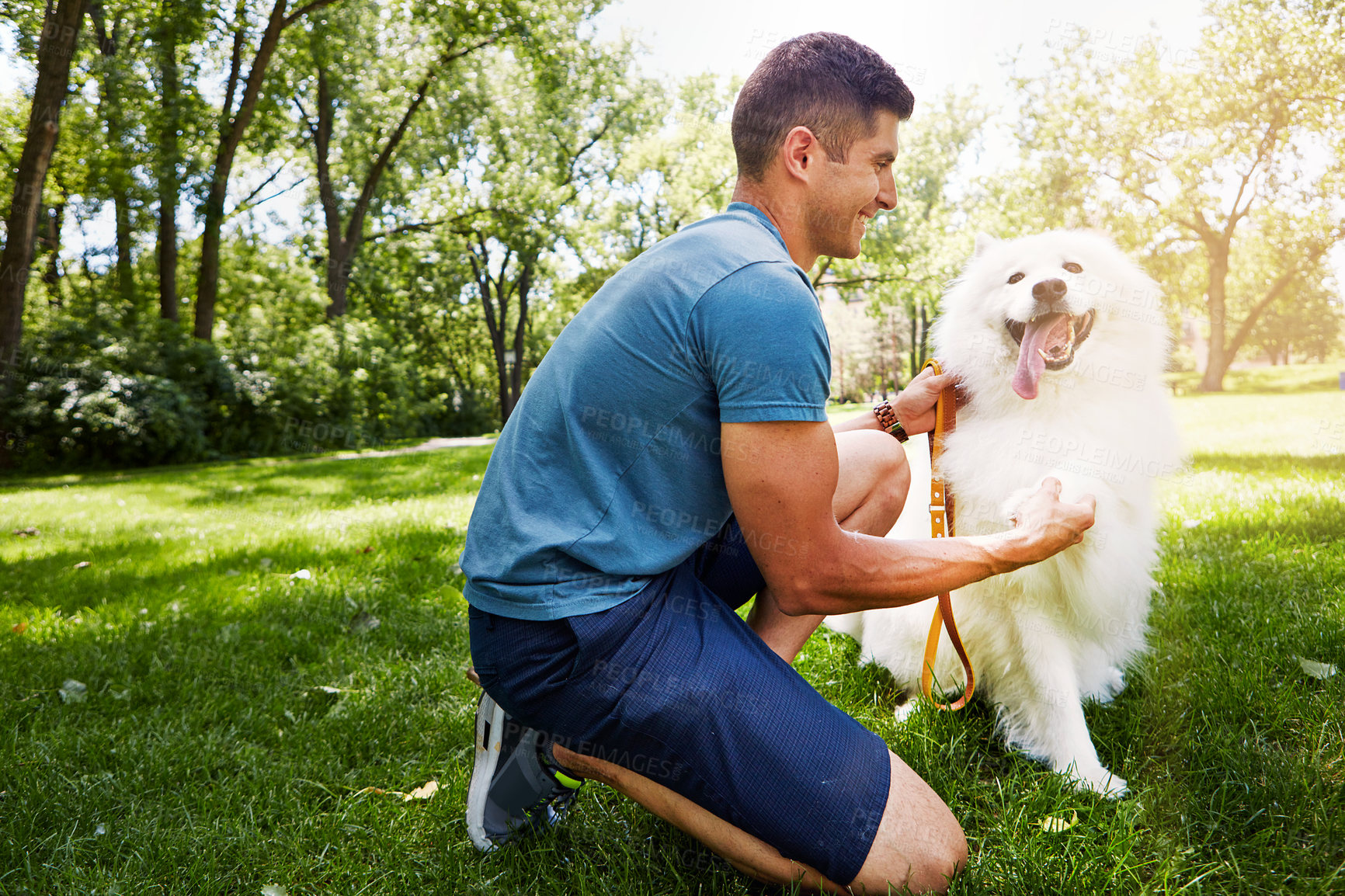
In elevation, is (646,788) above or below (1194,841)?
above

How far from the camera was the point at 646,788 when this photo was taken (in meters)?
1.68

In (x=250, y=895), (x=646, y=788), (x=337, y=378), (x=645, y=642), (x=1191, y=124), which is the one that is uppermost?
(x=1191, y=124)

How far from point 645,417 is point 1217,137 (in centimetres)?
1358

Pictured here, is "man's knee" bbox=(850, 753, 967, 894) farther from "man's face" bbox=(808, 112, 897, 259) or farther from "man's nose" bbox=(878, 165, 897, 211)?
"man's nose" bbox=(878, 165, 897, 211)

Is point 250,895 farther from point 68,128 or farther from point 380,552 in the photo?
point 68,128

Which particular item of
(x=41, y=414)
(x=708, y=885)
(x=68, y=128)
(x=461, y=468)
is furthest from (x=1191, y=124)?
(x=68, y=128)

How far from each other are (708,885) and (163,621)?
10.4 ft

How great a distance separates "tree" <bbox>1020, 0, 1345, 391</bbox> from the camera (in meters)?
7.64

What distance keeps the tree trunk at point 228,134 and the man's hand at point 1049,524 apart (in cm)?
1478

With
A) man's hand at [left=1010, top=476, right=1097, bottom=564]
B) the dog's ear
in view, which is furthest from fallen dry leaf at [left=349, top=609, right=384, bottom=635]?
the dog's ear

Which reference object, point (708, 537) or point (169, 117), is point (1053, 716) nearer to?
point (708, 537)

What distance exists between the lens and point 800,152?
1785mm

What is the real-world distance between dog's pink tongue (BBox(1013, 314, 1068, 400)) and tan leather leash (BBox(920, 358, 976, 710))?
24cm

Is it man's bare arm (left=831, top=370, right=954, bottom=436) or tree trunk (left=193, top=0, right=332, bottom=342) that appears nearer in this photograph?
man's bare arm (left=831, top=370, right=954, bottom=436)
